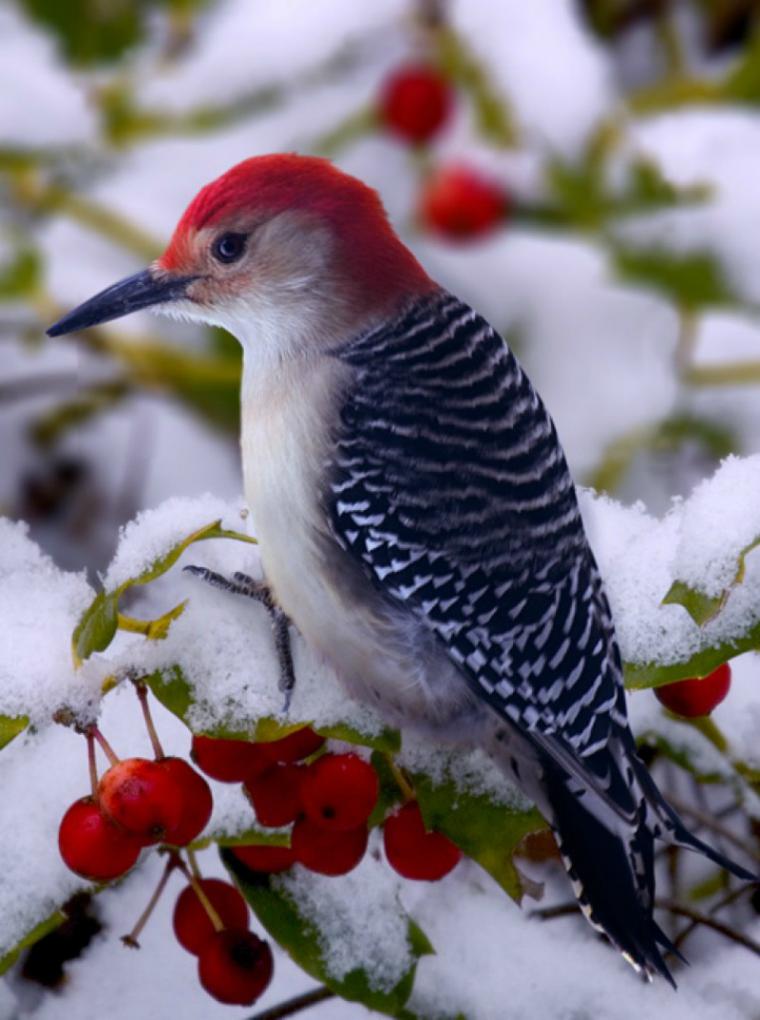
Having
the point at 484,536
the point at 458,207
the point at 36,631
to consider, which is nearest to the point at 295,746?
the point at 36,631

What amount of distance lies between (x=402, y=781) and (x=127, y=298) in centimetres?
67

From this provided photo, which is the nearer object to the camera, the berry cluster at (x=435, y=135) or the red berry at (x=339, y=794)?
the red berry at (x=339, y=794)

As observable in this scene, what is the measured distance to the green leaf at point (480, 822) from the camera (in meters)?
1.40

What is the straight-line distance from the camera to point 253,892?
4.92 feet

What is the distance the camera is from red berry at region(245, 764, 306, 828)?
1440 mm

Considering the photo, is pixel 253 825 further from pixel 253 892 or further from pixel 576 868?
pixel 576 868

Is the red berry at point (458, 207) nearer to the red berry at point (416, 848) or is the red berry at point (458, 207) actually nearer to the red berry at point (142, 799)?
the red berry at point (416, 848)

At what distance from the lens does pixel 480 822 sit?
4.76ft

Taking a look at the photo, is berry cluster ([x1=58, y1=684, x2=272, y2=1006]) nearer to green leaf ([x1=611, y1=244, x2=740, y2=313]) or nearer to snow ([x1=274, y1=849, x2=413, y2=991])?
snow ([x1=274, y1=849, x2=413, y2=991])

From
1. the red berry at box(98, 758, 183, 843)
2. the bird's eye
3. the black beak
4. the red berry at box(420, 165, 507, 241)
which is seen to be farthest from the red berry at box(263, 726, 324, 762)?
the red berry at box(420, 165, 507, 241)

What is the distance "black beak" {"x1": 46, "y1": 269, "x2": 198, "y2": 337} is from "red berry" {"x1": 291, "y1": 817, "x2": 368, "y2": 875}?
0.59 meters

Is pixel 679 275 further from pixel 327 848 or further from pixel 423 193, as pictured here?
pixel 327 848

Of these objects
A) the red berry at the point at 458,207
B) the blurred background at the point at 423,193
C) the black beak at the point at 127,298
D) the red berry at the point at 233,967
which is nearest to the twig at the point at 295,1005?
the red berry at the point at 233,967

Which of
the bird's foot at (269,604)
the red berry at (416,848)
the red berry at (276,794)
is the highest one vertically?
the bird's foot at (269,604)
